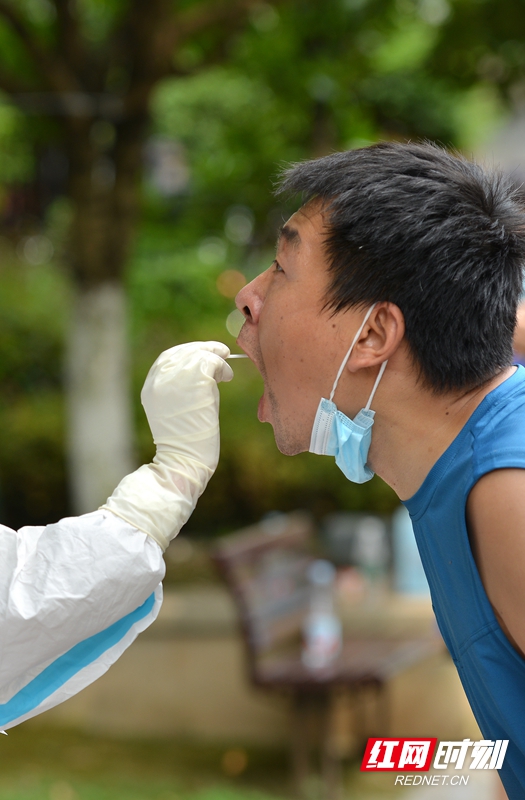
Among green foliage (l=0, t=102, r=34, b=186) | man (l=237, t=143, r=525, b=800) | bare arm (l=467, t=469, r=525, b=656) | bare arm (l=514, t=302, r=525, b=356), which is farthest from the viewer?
green foliage (l=0, t=102, r=34, b=186)

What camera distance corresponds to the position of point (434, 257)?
1374 mm

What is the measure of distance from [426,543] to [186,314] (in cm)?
851

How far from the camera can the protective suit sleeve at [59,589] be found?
134 cm

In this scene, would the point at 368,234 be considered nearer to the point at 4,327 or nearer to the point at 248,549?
the point at 248,549

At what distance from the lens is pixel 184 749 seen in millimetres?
4676

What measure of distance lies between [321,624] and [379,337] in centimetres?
325

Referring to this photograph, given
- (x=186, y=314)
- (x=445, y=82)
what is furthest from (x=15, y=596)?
(x=186, y=314)

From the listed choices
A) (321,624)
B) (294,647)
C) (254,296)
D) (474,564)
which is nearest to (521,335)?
(254,296)

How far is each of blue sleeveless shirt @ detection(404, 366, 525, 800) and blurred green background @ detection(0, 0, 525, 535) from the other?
173cm

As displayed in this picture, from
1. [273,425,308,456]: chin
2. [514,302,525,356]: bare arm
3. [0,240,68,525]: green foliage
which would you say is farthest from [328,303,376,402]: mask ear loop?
[0,240,68,525]: green foliage

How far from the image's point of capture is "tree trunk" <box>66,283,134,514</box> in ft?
18.3

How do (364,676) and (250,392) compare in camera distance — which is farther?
(250,392)

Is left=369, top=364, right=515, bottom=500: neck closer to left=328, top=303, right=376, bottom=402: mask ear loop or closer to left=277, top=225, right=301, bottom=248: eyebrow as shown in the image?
left=328, top=303, right=376, bottom=402: mask ear loop

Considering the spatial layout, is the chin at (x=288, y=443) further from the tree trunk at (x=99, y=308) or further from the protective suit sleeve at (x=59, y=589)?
the tree trunk at (x=99, y=308)
